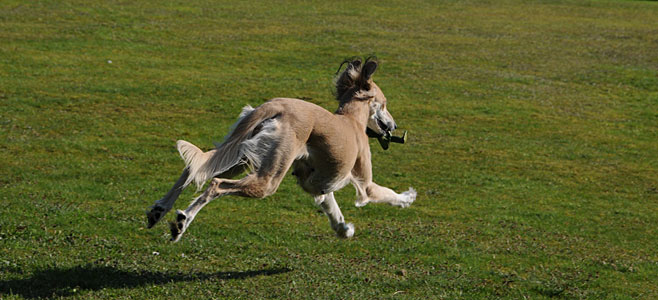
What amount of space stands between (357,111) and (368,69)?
1.84ft

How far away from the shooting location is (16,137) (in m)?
16.8

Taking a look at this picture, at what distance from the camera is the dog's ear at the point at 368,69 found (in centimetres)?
957

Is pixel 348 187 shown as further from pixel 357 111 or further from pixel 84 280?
pixel 84 280

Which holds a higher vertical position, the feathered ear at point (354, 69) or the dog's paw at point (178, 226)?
the feathered ear at point (354, 69)

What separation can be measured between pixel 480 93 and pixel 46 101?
13.5 m

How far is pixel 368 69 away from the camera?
9711 millimetres

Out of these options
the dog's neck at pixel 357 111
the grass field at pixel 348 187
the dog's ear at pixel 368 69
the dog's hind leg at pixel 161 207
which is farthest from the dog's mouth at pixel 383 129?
the dog's hind leg at pixel 161 207

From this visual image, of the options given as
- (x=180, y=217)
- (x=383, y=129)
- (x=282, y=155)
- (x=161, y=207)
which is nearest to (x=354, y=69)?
(x=383, y=129)

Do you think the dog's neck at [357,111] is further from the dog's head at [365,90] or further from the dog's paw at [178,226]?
the dog's paw at [178,226]

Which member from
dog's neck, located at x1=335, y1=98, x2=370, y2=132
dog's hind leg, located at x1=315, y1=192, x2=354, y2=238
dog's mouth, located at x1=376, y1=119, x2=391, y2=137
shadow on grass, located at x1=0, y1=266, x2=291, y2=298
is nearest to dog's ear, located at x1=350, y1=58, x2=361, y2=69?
dog's neck, located at x1=335, y1=98, x2=370, y2=132

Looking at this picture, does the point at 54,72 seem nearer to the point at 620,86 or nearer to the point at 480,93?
the point at 480,93

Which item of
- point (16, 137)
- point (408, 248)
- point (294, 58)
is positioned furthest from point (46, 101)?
point (408, 248)

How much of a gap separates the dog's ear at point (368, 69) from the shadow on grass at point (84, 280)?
2.92m

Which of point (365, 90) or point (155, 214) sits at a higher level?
point (365, 90)
